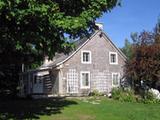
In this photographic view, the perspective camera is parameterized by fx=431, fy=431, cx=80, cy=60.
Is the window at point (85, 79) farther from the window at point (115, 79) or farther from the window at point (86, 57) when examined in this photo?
the window at point (115, 79)

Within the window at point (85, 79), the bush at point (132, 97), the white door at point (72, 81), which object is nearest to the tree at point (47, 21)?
the bush at point (132, 97)

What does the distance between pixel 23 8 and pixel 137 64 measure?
23687mm

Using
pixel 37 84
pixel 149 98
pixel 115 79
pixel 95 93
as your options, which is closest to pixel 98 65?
pixel 115 79

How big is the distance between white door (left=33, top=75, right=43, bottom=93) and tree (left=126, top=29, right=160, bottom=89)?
12913 mm

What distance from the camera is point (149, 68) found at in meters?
39.7

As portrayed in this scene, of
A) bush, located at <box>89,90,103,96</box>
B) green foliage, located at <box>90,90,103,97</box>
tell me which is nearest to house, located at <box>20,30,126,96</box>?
bush, located at <box>89,90,103,96</box>

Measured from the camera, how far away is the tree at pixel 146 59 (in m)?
39.4

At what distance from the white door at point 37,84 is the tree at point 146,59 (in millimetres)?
12913

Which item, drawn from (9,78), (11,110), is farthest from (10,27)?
(9,78)

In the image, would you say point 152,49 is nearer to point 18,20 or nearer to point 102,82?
point 102,82

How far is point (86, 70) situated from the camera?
47812mm

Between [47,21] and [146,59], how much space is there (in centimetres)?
2157

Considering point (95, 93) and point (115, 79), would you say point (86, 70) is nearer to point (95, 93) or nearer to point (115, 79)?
point (95, 93)

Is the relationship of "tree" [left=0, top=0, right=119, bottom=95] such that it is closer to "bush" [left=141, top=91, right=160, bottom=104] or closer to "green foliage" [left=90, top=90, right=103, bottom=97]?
"bush" [left=141, top=91, right=160, bottom=104]
